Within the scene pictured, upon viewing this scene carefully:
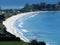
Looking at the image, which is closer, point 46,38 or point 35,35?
point 46,38

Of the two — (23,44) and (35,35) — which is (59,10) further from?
(23,44)

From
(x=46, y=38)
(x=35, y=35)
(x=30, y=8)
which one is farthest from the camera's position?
(x=30, y=8)

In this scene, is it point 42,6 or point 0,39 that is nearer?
point 0,39

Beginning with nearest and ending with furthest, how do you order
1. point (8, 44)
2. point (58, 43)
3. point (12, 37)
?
point (8, 44)
point (12, 37)
point (58, 43)

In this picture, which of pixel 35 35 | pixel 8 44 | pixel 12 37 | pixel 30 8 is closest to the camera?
pixel 8 44

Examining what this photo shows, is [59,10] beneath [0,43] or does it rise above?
above

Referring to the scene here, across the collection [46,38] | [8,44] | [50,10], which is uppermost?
[50,10]

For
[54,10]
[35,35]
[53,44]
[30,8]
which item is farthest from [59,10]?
[53,44]

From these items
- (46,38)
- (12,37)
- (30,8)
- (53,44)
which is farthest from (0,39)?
(30,8)

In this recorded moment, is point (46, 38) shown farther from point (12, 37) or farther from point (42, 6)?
point (42, 6)
